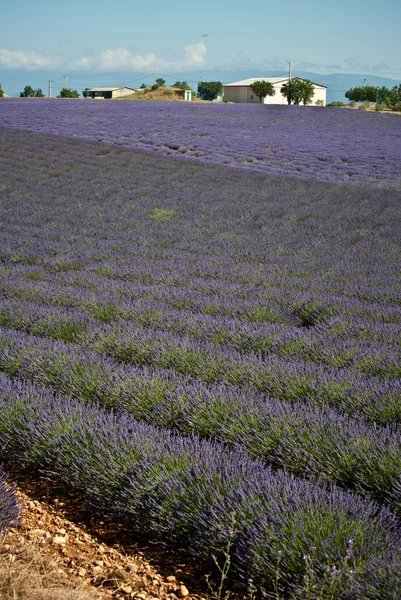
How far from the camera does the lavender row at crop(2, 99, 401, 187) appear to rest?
22406mm

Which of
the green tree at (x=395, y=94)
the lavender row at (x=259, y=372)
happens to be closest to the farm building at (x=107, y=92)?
A: the green tree at (x=395, y=94)

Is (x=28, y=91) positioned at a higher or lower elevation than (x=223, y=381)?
higher

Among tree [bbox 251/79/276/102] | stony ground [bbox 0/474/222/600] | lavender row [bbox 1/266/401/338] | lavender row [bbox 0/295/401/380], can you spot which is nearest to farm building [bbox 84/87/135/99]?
tree [bbox 251/79/276/102]

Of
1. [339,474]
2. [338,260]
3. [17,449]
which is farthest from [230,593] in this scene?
[338,260]

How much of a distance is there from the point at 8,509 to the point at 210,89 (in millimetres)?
88992

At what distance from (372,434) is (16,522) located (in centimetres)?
169

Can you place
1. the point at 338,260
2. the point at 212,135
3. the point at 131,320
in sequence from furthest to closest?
1. the point at 212,135
2. the point at 338,260
3. the point at 131,320

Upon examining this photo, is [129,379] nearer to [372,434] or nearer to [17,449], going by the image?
[17,449]

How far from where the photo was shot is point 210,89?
284 feet

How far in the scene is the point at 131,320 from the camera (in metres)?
5.68

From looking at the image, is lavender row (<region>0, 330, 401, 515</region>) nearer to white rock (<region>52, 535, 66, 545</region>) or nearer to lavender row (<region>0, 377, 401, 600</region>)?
lavender row (<region>0, 377, 401, 600</region>)

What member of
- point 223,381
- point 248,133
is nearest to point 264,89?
point 248,133

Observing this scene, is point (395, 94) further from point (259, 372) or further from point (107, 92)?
point (259, 372)

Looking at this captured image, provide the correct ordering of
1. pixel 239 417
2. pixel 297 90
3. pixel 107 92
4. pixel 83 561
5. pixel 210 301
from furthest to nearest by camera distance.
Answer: pixel 107 92 → pixel 297 90 → pixel 210 301 → pixel 239 417 → pixel 83 561
